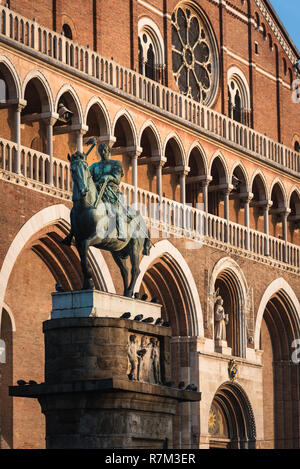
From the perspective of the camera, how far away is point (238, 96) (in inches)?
1587

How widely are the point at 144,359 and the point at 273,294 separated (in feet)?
53.1

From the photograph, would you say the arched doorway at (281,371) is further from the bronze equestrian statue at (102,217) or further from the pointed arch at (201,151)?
the bronze equestrian statue at (102,217)

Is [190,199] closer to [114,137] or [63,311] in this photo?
[114,137]

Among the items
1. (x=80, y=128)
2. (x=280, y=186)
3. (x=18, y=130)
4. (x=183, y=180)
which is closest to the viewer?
(x=18, y=130)

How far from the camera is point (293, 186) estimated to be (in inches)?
1602

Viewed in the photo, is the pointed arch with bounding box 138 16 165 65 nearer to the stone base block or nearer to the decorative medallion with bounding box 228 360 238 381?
the decorative medallion with bounding box 228 360 238 381

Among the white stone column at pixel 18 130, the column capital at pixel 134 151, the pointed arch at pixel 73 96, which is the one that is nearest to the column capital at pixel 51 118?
the pointed arch at pixel 73 96

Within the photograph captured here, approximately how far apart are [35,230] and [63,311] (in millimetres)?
6577

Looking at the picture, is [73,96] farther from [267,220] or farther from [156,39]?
[267,220]

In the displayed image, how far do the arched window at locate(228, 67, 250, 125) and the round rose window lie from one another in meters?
1.05

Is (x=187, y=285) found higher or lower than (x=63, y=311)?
higher

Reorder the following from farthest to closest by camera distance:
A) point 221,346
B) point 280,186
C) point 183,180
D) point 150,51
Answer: point 280,186 < point 150,51 < point 221,346 < point 183,180

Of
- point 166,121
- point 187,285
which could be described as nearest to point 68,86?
point 166,121

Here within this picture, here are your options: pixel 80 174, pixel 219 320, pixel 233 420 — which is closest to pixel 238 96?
pixel 219 320
